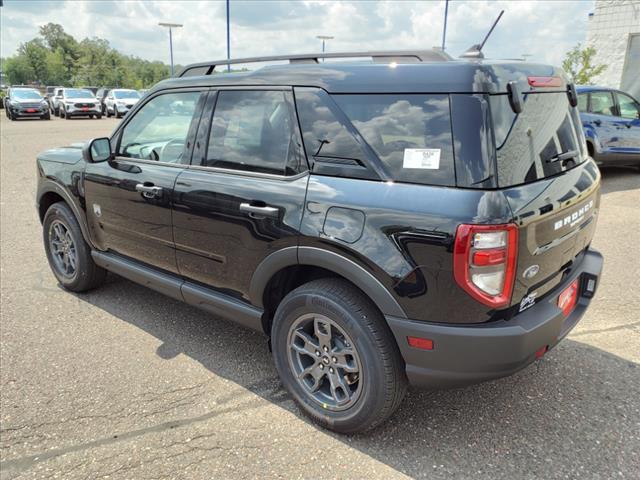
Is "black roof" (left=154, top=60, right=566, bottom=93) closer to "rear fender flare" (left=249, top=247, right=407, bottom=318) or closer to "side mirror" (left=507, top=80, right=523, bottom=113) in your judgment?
"side mirror" (left=507, top=80, right=523, bottom=113)

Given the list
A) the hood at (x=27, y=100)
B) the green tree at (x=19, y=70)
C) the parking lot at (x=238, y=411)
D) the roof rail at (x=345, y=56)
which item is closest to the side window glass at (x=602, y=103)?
the parking lot at (x=238, y=411)

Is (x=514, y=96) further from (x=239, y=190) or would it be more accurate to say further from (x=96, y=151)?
(x=96, y=151)

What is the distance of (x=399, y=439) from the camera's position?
8.61 ft

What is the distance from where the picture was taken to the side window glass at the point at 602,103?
909 centimetres

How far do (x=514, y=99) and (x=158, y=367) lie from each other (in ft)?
8.63

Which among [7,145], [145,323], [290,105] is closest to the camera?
[290,105]

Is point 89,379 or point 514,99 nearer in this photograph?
point 514,99

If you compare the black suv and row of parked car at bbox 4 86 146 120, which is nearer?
the black suv

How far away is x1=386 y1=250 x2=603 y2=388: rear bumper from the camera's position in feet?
7.14

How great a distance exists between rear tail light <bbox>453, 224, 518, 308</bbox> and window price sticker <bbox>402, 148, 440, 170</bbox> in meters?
0.33

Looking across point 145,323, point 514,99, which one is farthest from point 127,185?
point 514,99

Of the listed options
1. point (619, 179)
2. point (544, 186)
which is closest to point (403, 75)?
point (544, 186)

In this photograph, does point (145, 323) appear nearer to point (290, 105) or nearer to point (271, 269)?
point (271, 269)

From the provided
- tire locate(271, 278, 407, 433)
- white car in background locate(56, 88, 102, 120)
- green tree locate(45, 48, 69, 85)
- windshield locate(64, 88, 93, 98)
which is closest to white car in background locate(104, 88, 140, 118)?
white car in background locate(56, 88, 102, 120)
